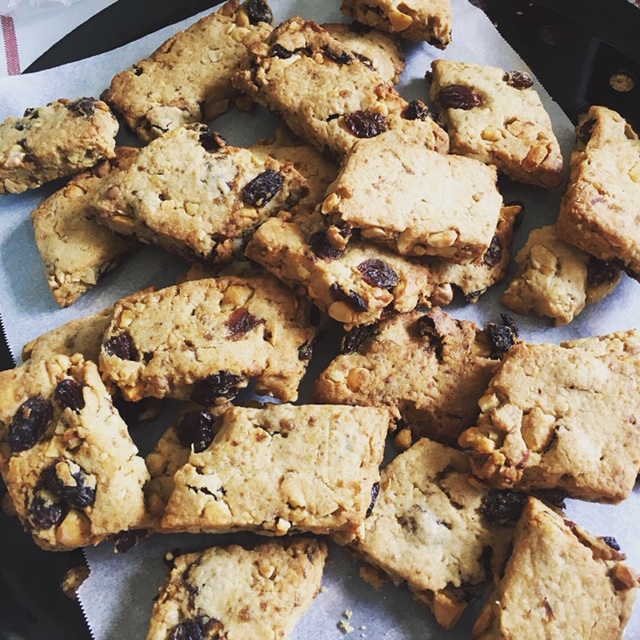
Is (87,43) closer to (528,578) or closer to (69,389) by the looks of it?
(69,389)

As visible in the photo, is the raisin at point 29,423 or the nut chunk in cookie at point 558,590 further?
the raisin at point 29,423

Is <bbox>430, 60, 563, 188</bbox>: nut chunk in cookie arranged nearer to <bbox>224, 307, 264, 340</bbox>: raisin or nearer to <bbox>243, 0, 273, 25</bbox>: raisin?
<bbox>243, 0, 273, 25</bbox>: raisin

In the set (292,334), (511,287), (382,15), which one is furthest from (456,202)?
(382,15)

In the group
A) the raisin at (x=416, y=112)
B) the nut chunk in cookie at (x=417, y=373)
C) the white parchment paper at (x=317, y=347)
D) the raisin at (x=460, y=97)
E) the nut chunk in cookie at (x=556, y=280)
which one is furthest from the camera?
the raisin at (x=460, y=97)

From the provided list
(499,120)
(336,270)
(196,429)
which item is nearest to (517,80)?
(499,120)

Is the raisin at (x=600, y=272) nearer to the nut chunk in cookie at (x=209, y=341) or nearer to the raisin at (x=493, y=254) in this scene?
the raisin at (x=493, y=254)

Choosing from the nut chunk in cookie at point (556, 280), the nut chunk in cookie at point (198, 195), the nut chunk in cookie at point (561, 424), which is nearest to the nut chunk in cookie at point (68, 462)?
the nut chunk in cookie at point (198, 195)

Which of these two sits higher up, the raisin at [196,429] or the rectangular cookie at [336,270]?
the rectangular cookie at [336,270]
